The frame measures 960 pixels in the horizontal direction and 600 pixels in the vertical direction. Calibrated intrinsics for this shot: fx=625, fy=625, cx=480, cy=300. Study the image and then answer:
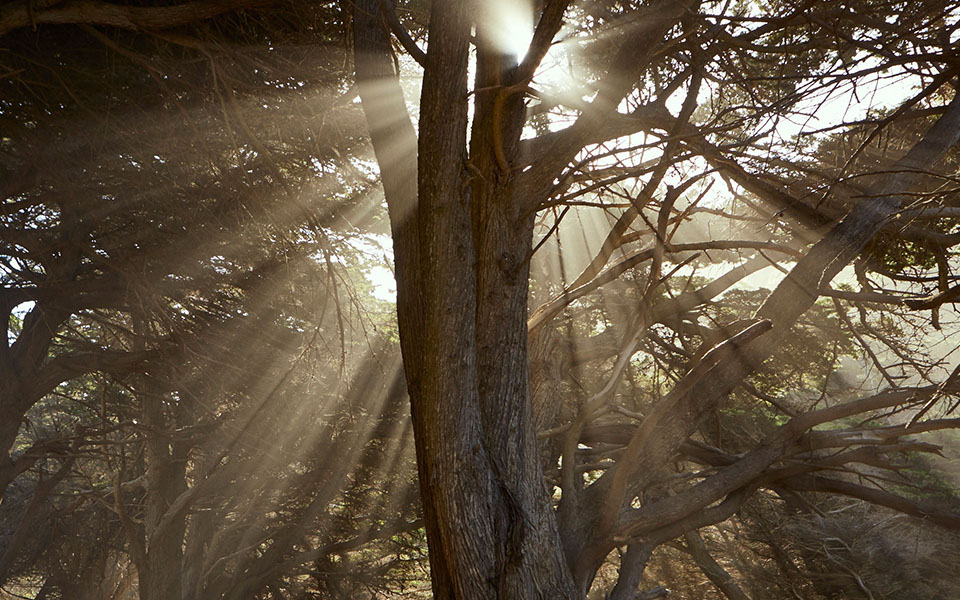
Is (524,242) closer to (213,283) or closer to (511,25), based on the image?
(511,25)

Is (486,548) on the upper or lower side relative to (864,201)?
lower

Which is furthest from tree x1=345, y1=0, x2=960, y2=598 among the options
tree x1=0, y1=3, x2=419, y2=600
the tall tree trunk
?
tree x1=0, y1=3, x2=419, y2=600

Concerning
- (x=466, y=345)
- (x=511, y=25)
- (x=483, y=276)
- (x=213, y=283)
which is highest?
(x=213, y=283)

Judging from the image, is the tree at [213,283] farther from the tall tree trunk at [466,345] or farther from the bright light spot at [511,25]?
the bright light spot at [511,25]

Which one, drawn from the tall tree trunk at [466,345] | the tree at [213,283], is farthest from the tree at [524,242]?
the tree at [213,283]

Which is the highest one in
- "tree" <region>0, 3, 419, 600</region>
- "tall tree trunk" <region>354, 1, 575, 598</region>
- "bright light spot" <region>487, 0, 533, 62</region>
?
"tree" <region>0, 3, 419, 600</region>

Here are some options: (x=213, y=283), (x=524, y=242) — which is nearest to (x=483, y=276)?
(x=524, y=242)

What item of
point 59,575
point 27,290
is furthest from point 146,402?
point 59,575

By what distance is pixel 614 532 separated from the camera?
12.8 ft

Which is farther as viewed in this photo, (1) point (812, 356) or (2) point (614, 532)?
(1) point (812, 356)

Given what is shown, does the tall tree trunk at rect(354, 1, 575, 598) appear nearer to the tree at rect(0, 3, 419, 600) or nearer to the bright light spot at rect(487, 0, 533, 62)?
the bright light spot at rect(487, 0, 533, 62)

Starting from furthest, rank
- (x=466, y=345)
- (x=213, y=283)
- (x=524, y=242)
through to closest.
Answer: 1. (x=213, y=283)
2. (x=524, y=242)
3. (x=466, y=345)

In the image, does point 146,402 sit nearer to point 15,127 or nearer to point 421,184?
point 15,127

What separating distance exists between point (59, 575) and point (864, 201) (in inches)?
606
